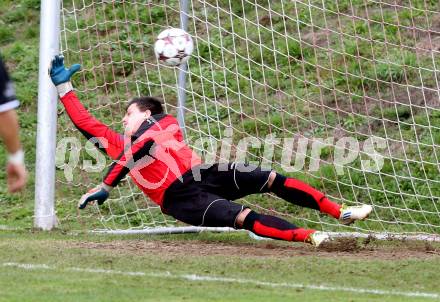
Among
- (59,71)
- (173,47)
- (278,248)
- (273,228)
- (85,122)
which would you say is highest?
(173,47)

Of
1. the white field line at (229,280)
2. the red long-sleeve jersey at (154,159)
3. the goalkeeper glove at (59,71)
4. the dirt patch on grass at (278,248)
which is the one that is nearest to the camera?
the white field line at (229,280)

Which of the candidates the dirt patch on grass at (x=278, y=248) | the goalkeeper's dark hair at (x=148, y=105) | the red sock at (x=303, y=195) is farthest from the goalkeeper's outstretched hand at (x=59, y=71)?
the red sock at (x=303, y=195)

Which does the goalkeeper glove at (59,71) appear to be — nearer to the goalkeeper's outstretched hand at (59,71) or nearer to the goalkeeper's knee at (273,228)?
the goalkeeper's outstretched hand at (59,71)

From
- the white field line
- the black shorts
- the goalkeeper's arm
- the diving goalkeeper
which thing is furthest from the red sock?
the white field line

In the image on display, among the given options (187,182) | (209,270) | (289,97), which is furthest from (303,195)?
(289,97)

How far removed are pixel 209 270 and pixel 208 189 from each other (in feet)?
5.21

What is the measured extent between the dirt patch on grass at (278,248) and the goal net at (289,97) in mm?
1461

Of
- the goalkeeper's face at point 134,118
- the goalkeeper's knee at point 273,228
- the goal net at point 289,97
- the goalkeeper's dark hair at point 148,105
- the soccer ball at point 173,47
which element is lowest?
the goal net at point 289,97

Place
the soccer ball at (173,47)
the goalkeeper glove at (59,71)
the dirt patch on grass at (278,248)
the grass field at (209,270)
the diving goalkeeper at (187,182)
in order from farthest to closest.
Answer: the soccer ball at (173,47) → the goalkeeper glove at (59,71) → the diving goalkeeper at (187,182) → the dirt patch on grass at (278,248) → the grass field at (209,270)

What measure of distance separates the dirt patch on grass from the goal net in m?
1.46

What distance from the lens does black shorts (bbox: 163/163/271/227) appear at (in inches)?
322

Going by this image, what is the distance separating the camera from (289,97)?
445 inches

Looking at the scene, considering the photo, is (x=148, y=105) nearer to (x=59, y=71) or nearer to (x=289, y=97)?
(x=59, y=71)

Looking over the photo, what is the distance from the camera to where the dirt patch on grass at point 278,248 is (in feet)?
25.2
